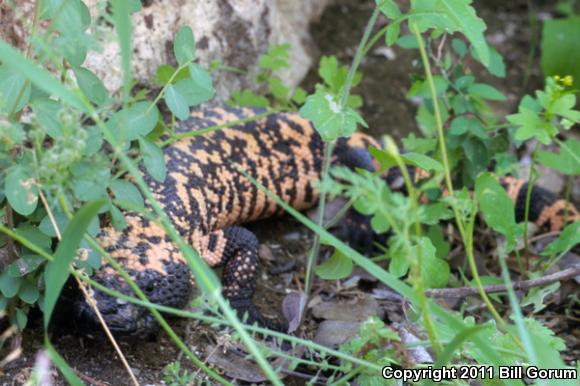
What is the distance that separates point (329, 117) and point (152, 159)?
386mm

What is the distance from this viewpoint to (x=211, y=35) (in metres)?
2.69

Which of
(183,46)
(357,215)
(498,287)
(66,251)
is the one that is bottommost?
(357,215)

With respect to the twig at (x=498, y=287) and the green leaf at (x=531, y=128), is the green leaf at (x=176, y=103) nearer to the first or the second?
the twig at (x=498, y=287)

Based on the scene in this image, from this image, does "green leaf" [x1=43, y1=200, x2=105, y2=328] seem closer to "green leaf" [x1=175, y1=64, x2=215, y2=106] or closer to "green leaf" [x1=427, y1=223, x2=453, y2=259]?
"green leaf" [x1=175, y1=64, x2=215, y2=106]

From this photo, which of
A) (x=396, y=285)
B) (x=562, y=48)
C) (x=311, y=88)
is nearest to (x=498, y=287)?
(x=396, y=285)

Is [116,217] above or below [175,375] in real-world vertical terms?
above

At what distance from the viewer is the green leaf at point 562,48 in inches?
127

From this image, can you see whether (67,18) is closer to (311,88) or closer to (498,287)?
(498,287)

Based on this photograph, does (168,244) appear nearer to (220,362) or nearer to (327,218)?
(220,362)

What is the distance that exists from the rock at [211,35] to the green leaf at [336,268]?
0.84 meters

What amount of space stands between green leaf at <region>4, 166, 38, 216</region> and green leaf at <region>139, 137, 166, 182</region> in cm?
24

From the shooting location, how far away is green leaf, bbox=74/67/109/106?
5.38 ft

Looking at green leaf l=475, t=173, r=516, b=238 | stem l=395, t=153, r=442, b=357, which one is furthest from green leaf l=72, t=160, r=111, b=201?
green leaf l=475, t=173, r=516, b=238

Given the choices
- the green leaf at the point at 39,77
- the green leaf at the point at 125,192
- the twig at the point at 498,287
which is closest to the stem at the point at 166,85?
the green leaf at the point at 125,192
